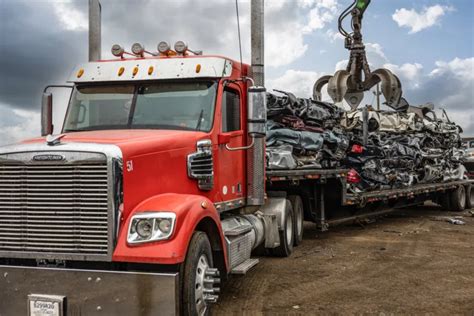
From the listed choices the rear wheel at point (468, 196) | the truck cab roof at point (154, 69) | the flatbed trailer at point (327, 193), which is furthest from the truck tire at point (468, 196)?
the truck cab roof at point (154, 69)

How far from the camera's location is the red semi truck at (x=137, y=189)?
4.35 metres

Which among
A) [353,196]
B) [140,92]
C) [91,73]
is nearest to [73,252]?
[140,92]

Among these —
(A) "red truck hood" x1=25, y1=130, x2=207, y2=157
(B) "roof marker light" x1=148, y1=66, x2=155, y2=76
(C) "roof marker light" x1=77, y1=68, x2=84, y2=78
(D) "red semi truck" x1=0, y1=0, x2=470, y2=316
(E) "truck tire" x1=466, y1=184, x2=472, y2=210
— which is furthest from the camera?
(E) "truck tire" x1=466, y1=184, x2=472, y2=210

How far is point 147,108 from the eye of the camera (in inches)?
236

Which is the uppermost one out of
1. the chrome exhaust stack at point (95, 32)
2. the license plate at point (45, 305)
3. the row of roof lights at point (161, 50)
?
the chrome exhaust stack at point (95, 32)

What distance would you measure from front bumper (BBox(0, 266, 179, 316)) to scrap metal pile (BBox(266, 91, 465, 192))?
540 cm

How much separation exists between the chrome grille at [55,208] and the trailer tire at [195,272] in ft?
2.39

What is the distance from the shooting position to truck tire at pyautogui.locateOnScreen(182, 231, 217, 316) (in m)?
4.67

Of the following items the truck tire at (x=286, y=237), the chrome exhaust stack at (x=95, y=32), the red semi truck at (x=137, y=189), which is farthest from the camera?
the truck tire at (x=286, y=237)

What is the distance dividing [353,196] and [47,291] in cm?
794

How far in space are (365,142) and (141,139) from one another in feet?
25.6

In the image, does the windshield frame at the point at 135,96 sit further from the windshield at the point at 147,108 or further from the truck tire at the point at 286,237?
the truck tire at the point at 286,237

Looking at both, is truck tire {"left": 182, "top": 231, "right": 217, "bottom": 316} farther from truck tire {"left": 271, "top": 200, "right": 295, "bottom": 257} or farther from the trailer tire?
truck tire {"left": 271, "top": 200, "right": 295, "bottom": 257}

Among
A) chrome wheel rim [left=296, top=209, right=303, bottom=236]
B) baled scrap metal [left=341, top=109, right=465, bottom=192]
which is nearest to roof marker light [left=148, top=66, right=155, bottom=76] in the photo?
chrome wheel rim [left=296, top=209, right=303, bottom=236]
